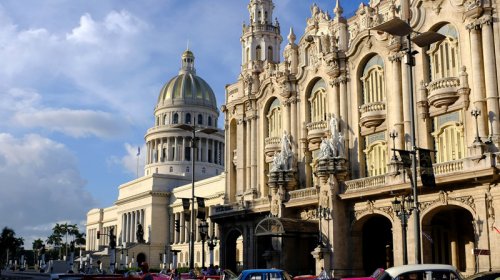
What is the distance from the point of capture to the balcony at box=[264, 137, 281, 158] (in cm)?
5242

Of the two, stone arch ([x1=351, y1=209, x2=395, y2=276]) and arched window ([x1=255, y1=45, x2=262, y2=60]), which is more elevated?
arched window ([x1=255, y1=45, x2=262, y2=60])

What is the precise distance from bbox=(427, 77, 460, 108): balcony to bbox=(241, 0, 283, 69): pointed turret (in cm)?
2493

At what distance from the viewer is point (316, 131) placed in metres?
48.2

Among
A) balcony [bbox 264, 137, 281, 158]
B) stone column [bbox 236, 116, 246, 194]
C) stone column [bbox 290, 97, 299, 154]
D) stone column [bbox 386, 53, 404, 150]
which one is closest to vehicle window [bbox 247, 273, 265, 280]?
stone column [bbox 386, 53, 404, 150]

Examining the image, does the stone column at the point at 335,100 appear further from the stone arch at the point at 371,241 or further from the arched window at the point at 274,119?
the stone arch at the point at 371,241

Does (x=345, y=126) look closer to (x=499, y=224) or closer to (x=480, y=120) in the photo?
(x=480, y=120)

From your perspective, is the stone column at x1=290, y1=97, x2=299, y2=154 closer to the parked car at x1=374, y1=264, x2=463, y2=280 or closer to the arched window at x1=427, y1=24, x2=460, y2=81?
the arched window at x1=427, y1=24, x2=460, y2=81

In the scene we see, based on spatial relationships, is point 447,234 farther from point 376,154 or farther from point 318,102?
point 318,102

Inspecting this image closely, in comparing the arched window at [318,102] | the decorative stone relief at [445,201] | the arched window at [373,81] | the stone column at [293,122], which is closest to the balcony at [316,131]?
the arched window at [318,102]

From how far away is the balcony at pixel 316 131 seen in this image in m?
47.8

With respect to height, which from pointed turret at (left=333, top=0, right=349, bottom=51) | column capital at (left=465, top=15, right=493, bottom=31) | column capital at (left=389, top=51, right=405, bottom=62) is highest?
pointed turret at (left=333, top=0, right=349, bottom=51)

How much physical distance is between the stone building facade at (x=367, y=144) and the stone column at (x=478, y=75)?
0.23 ft

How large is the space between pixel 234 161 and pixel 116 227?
69573 mm

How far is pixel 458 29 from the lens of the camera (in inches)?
1513
